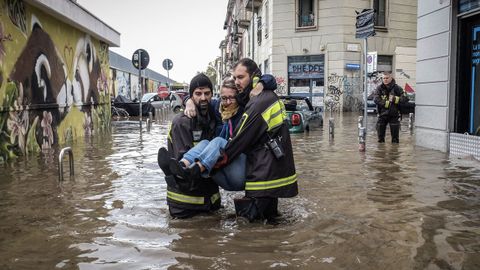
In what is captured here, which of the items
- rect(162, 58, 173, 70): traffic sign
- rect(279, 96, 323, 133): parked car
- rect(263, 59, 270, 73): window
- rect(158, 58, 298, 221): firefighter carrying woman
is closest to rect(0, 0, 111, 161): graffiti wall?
rect(158, 58, 298, 221): firefighter carrying woman

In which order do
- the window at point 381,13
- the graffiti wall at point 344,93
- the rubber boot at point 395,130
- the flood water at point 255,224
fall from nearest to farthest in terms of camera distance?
the flood water at point 255,224
the rubber boot at point 395,130
the graffiti wall at point 344,93
the window at point 381,13

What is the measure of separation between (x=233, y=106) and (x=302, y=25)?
2628cm

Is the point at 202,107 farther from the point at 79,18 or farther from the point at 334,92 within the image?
the point at 334,92

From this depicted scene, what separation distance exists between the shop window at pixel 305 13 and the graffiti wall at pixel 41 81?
16.5m

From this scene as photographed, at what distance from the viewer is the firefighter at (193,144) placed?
491cm

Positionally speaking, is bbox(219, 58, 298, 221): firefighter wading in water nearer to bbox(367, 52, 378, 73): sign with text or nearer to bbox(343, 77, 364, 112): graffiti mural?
bbox(367, 52, 378, 73): sign with text

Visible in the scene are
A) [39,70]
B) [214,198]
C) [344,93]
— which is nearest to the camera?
[214,198]

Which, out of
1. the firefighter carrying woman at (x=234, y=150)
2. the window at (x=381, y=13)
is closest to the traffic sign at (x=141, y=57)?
the firefighter carrying woman at (x=234, y=150)

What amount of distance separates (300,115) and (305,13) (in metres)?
16.5

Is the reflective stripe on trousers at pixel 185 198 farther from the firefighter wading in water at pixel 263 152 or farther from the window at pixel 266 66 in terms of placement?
the window at pixel 266 66

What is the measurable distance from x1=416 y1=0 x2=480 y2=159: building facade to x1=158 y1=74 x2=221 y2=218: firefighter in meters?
5.91

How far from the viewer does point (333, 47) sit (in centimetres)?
2909

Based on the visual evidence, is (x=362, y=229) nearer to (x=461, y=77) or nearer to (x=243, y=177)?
(x=243, y=177)

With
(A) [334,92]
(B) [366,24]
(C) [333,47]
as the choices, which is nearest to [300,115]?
(B) [366,24]
